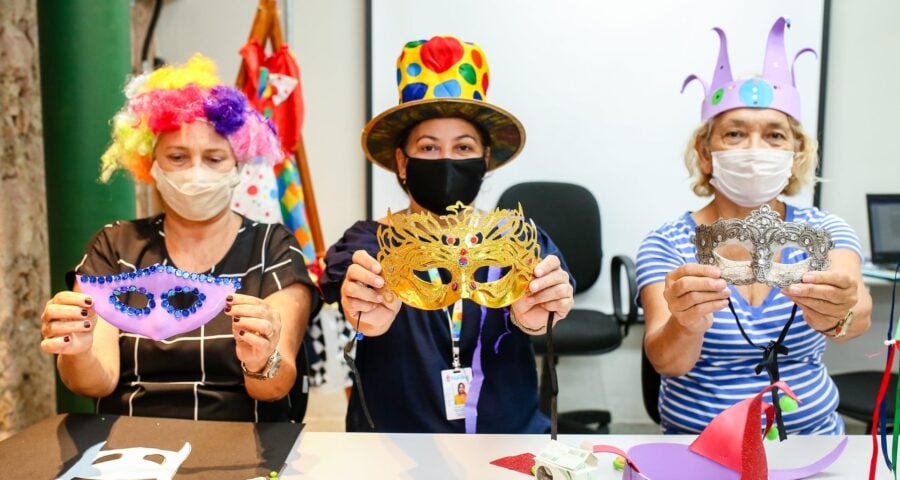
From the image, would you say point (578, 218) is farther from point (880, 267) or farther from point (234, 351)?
point (234, 351)

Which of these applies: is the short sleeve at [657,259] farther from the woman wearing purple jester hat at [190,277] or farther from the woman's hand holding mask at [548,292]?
the woman wearing purple jester hat at [190,277]

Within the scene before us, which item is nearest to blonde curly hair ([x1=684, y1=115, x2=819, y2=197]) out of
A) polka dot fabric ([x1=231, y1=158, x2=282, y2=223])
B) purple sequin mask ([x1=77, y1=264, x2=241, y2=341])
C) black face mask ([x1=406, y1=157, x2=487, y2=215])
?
black face mask ([x1=406, y1=157, x2=487, y2=215])

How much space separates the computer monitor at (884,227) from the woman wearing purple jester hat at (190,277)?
2.95 metres

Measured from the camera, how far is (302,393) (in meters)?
1.78

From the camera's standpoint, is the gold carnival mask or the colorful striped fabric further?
the colorful striped fabric

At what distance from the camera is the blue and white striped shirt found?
1619 millimetres

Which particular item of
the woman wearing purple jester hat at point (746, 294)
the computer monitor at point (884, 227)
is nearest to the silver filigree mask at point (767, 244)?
the woman wearing purple jester hat at point (746, 294)

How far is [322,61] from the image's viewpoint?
3354 millimetres

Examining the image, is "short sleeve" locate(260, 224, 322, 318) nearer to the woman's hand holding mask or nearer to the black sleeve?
the black sleeve

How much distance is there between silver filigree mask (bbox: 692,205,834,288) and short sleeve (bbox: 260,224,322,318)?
109 cm

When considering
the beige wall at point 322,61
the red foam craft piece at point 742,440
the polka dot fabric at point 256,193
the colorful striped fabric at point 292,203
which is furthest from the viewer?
the beige wall at point 322,61

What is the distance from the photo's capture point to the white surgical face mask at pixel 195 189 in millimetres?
1646

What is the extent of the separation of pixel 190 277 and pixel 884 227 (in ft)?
11.1

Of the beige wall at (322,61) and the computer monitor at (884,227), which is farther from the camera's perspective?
the beige wall at (322,61)
